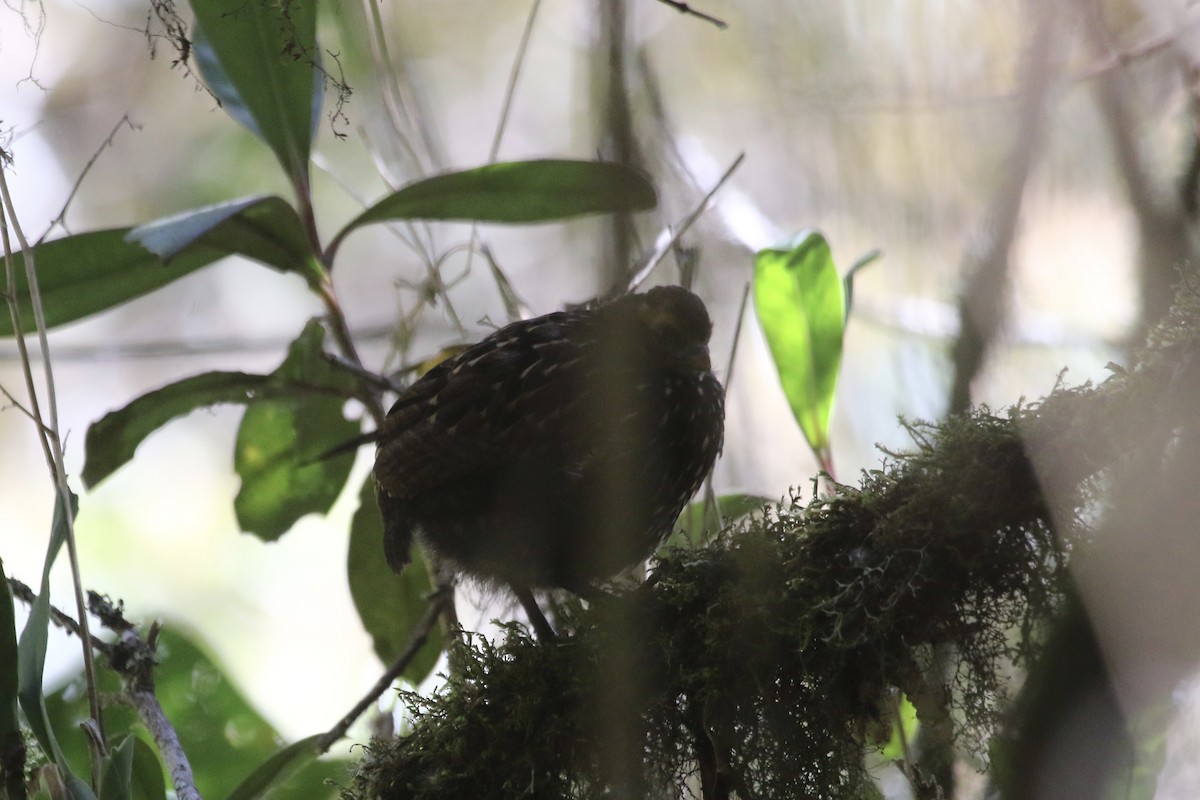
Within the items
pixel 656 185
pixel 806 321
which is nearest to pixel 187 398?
pixel 656 185

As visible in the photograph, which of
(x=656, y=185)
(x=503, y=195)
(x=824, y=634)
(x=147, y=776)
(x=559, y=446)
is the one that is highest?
(x=503, y=195)

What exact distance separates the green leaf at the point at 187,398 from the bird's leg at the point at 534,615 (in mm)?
592

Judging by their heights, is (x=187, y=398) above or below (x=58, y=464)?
above

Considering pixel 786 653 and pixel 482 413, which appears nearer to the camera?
pixel 786 653

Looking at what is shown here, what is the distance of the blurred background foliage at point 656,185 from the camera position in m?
2.01

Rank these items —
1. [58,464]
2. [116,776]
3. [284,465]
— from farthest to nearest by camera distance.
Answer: [284,465] < [58,464] < [116,776]

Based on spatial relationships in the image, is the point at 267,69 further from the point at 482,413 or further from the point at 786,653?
the point at 786,653

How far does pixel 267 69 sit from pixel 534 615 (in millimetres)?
1129

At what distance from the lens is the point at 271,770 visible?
1.57 m

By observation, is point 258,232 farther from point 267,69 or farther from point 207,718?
point 207,718

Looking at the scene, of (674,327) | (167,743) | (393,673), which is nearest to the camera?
(167,743)

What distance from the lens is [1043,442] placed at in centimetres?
104

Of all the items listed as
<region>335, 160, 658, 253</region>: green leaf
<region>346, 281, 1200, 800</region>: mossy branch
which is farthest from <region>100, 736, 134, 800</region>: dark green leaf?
<region>335, 160, 658, 253</region>: green leaf

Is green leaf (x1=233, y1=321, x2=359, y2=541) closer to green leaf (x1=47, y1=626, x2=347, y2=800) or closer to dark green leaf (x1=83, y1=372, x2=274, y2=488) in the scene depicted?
dark green leaf (x1=83, y1=372, x2=274, y2=488)
